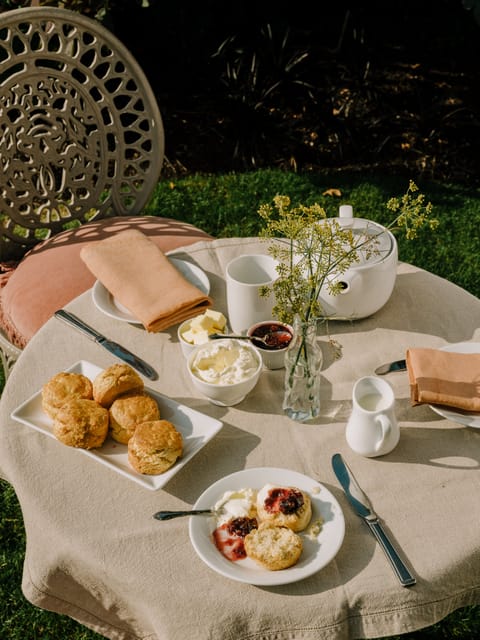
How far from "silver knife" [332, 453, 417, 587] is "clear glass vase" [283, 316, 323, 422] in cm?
17

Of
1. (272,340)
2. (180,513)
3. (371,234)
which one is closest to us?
(180,513)

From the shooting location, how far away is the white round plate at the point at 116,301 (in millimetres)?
2088

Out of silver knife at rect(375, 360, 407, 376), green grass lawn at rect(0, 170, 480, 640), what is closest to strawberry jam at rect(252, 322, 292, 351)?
silver knife at rect(375, 360, 407, 376)

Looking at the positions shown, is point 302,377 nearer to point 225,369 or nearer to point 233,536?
point 225,369

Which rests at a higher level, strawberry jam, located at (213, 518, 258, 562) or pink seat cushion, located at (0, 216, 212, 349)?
strawberry jam, located at (213, 518, 258, 562)

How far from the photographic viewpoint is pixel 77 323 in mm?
2041

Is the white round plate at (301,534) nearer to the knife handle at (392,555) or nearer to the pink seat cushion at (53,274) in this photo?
the knife handle at (392,555)

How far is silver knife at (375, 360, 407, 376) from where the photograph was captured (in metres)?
1.88

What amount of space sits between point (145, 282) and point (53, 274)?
0.64 m

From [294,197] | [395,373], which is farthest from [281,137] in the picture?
[395,373]

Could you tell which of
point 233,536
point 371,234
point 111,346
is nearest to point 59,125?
point 111,346

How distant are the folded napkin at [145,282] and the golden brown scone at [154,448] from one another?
19.3 inches

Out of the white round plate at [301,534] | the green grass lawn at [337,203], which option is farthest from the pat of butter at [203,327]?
the green grass lawn at [337,203]

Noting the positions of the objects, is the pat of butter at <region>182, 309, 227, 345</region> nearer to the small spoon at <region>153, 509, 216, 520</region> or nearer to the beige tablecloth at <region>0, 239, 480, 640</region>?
the beige tablecloth at <region>0, 239, 480, 640</region>
